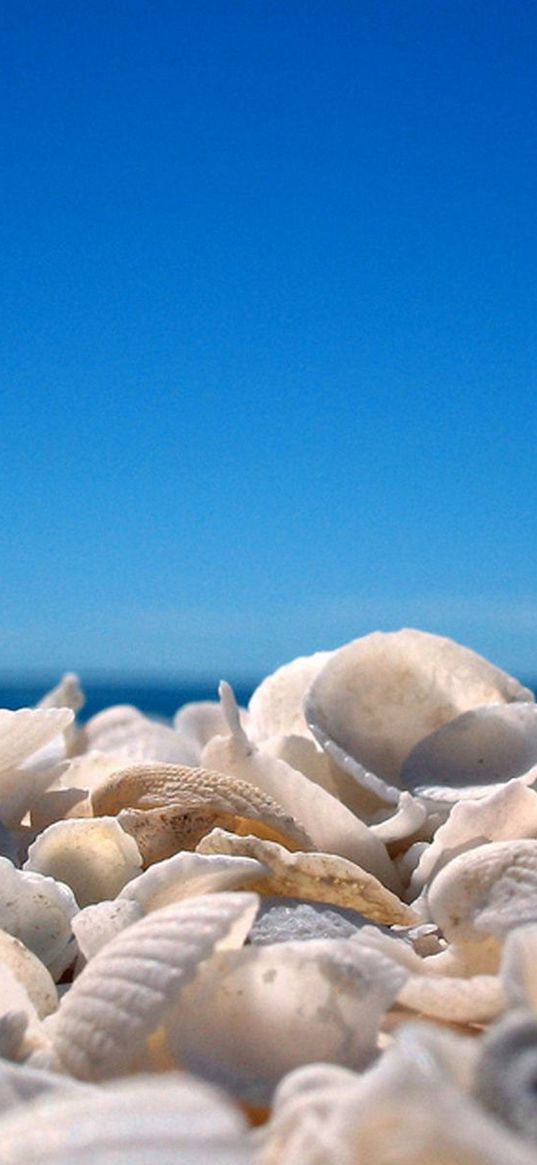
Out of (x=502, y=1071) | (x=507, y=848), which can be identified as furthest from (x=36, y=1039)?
(x=507, y=848)

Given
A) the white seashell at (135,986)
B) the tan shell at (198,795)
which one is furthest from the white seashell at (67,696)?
the white seashell at (135,986)

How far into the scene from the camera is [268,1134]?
1016 millimetres

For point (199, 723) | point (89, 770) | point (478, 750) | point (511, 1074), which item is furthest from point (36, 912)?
point (199, 723)

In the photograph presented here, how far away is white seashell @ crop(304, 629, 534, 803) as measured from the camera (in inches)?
129

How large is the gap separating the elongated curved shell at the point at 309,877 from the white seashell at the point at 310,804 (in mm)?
439

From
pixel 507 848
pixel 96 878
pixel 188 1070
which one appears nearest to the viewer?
pixel 188 1070

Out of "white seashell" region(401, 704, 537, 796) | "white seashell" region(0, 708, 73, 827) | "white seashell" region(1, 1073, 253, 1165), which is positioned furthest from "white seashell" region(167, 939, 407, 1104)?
"white seashell" region(401, 704, 537, 796)

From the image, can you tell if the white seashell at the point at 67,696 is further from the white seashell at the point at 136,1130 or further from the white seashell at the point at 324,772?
the white seashell at the point at 136,1130

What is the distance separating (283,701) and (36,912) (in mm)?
1678

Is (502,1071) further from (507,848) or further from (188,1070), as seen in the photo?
(507,848)

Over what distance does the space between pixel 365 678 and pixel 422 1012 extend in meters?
1.80

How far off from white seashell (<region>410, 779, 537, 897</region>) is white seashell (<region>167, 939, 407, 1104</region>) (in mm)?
1002

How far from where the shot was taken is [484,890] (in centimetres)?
195

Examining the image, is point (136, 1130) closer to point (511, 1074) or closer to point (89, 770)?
point (511, 1074)
